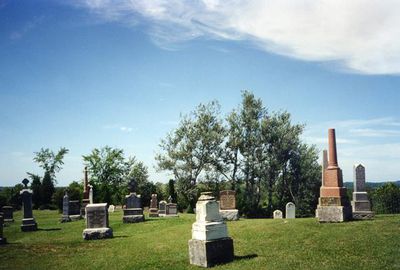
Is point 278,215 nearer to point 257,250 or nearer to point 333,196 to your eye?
point 333,196

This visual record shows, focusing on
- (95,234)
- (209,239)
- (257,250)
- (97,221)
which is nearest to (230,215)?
(97,221)

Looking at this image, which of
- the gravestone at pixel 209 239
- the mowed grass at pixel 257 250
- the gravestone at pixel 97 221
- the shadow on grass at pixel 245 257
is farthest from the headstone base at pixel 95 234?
the shadow on grass at pixel 245 257

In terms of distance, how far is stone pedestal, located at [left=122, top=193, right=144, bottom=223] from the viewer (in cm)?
2489

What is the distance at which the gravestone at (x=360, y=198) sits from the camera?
18.0 metres

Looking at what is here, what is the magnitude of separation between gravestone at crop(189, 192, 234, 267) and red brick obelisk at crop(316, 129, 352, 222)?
6714 millimetres

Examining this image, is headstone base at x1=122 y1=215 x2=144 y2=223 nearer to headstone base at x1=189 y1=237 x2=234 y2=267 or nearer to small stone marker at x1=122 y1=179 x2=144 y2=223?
small stone marker at x1=122 y1=179 x2=144 y2=223

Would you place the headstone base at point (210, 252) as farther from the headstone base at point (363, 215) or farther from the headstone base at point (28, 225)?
the headstone base at point (28, 225)

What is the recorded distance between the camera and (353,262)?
9289 mm

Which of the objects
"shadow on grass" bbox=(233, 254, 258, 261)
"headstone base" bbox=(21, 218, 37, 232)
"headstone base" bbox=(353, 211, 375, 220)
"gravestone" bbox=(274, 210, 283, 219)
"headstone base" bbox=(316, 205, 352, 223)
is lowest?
"gravestone" bbox=(274, 210, 283, 219)

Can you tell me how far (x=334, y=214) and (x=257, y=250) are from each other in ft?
17.8

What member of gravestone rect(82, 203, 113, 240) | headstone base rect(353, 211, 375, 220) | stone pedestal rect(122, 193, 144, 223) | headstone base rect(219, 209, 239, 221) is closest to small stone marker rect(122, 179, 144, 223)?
stone pedestal rect(122, 193, 144, 223)

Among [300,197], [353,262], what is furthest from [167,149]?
[353,262]

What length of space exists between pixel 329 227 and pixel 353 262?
4803 mm

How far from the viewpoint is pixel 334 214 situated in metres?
15.3
